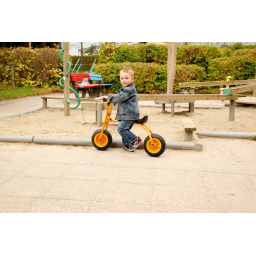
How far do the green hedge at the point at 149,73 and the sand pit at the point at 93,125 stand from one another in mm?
5648

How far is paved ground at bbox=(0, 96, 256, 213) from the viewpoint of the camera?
96.4 inches

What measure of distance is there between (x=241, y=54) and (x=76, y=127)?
10.8 meters

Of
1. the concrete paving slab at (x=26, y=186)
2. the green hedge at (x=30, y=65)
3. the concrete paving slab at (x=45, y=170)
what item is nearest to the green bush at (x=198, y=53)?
the green hedge at (x=30, y=65)

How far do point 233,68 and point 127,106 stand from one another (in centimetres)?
1073

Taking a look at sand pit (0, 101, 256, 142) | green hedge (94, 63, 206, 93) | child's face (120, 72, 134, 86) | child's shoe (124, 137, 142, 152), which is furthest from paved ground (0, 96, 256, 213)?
green hedge (94, 63, 206, 93)

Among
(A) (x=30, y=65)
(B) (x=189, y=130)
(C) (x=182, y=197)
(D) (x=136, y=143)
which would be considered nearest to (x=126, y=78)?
(D) (x=136, y=143)

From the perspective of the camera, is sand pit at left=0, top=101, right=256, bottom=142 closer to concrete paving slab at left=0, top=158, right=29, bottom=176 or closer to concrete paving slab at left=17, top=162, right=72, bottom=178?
concrete paving slab at left=0, top=158, right=29, bottom=176

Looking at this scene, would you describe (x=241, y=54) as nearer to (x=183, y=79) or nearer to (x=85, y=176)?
(x=183, y=79)

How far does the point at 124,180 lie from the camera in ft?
9.93

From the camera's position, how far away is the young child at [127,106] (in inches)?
153

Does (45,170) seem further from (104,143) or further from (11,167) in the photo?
(104,143)

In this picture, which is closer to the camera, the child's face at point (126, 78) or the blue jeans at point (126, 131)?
the child's face at point (126, 78)

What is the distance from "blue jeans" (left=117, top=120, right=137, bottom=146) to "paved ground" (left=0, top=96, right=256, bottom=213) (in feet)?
0.63

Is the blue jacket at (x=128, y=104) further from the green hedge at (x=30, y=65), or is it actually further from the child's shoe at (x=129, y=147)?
the green hedge at (x=30, y=65)
